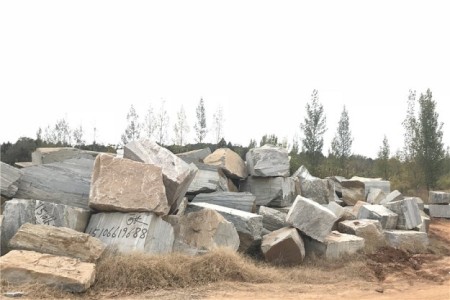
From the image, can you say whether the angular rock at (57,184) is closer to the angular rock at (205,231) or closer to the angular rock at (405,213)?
the angular rock at (205,231)

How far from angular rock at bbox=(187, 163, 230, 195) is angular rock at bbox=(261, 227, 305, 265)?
2023mm

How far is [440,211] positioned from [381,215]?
7113 millimetres

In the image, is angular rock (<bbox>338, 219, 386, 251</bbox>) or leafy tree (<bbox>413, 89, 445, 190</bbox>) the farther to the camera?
leafy tree (<bbox>413, 89, 445, 190</bbox>)

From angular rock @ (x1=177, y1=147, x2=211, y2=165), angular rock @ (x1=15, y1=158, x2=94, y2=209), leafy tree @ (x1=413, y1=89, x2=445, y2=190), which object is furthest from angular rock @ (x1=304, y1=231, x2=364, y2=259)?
leafy tree @ (x1=413, y1=89, x2=445, y2=190)

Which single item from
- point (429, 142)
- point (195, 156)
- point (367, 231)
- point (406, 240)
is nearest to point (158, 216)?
point (195, 156)

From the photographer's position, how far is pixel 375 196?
527 inches

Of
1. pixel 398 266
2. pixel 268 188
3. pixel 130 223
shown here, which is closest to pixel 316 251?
pixel 398 266

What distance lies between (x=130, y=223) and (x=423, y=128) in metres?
20.7

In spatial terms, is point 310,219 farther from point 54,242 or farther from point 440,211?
point 440,211

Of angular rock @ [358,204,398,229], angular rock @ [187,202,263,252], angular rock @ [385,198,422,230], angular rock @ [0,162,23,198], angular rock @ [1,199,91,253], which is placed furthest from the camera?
angular rock @ [385,198,422,230]

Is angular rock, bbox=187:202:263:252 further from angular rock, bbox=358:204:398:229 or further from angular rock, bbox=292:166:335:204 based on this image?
angular rock, bbox=358:204:398:229

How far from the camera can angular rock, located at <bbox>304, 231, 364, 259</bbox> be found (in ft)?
27.9

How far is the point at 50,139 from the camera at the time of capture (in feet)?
80.6

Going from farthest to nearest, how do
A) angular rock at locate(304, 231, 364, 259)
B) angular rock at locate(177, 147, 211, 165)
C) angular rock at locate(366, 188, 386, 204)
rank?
1. angular rock at locate(366, 188, 386, 204)
2. angular rock at locate(177, 147, 211, 165)
3. angular rock at locate(304, 231, 364, 259)
